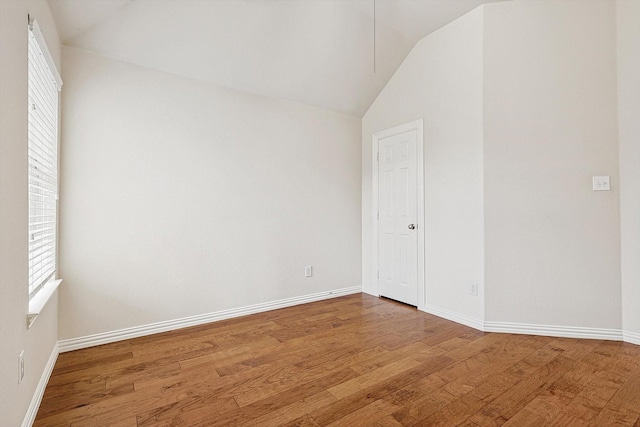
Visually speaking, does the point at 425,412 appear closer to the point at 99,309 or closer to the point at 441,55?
the point at 99,309

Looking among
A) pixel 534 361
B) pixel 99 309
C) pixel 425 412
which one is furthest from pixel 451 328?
pixel 99 309

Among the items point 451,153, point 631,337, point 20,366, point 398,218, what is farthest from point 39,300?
point 631,337

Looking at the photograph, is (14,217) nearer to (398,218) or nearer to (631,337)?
(398,218)

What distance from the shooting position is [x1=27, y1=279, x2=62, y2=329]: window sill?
63.6 inches

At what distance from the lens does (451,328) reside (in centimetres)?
288

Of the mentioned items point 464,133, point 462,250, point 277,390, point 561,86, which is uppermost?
point 561,86

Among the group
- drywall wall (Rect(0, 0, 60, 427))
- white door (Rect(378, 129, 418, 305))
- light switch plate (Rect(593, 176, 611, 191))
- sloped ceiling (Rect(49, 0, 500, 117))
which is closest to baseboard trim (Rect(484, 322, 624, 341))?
white door (Rect(378, 129, 418, 305))

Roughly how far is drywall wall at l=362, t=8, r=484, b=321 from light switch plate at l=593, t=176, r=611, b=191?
0.88 meters

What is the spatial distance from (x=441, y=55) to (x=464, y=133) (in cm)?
91

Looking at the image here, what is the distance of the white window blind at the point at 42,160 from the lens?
1.76 m

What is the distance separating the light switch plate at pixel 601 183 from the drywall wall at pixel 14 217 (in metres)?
3.91

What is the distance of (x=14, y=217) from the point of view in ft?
4.68

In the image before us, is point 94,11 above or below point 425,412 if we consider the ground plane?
above

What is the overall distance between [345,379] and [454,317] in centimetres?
158
